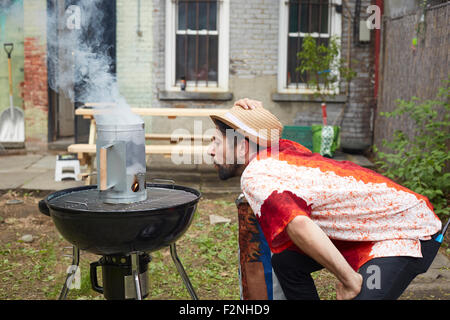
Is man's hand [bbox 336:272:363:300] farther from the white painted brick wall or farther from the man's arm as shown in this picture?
the white painted brick wall

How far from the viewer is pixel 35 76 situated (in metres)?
9.86

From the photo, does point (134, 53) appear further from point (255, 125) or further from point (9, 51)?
point (255, 125)

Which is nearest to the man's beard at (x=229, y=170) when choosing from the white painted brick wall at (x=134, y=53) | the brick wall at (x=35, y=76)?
the white painted brick wall at (x=134, y=53)

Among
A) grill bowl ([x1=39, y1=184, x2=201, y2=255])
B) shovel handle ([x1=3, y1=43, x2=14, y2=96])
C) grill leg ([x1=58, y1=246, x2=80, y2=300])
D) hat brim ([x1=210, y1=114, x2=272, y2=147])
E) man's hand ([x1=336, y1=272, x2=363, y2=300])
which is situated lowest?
grill leg ([x1=58, y1=246, x2=80, y2=300])

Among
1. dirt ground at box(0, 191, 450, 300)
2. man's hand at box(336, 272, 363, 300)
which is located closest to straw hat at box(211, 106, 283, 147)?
man's hand at box(336, 272, 363, 300)

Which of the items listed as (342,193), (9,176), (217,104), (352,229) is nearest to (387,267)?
(352,229)

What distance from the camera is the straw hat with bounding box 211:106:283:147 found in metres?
2.68

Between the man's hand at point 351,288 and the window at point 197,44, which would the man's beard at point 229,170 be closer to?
the man's hand at point 351,288

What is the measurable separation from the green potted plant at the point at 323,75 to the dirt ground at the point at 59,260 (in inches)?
113

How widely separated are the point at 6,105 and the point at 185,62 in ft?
11.0

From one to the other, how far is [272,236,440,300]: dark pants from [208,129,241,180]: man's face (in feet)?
1.53

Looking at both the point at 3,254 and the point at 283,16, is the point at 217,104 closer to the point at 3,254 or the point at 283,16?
the point at 283,16

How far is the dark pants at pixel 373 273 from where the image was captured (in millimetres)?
2457

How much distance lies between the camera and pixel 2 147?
10109mm
